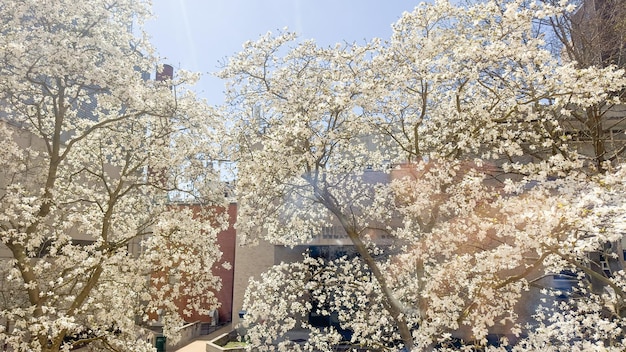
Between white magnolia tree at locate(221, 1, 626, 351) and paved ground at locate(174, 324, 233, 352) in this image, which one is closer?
white magnolia tree at locate(221, 1, 626, 351)

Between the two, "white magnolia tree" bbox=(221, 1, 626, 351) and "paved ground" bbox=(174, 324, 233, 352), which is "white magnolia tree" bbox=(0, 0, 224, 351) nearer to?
"white magnolia tree" bbox=(221, 1, 626, 351)

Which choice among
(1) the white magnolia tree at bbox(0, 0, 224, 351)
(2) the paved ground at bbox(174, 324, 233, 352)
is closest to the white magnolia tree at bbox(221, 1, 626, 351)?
(1) the white magnolia tree at bbox(0, 0, 224, 351)

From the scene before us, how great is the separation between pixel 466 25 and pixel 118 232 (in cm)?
1071

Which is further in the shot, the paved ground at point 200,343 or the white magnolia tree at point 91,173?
the paved ground at point 200,343

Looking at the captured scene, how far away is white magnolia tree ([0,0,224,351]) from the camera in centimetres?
852

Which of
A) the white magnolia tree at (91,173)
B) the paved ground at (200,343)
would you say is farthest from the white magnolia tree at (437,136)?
the paved ground at (200,343)

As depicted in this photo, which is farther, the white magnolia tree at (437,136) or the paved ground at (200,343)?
the paved ground at (200,343)

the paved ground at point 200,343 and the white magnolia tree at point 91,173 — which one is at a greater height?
the white magnolia tree at point 91,173

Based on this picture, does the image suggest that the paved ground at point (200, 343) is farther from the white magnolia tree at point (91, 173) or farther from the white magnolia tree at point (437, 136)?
the white magnolia tree at point (437, 136)

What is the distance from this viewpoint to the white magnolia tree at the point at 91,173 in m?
8.52

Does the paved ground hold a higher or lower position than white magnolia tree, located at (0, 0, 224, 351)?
lower

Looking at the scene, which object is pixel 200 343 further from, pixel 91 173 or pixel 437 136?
pixel 437 136

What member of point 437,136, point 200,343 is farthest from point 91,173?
point 200,343

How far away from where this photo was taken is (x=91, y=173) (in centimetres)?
1079
